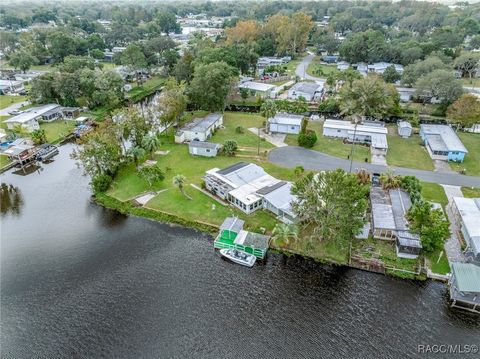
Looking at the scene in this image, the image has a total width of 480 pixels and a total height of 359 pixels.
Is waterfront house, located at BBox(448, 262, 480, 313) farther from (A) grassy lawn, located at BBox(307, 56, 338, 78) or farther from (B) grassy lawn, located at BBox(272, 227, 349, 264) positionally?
(A) grassy lawn, located at BBox(307, 56, 338, 78)

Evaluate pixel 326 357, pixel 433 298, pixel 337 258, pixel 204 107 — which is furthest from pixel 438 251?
pixel 204 107

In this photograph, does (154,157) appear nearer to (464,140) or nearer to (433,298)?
(433,298)

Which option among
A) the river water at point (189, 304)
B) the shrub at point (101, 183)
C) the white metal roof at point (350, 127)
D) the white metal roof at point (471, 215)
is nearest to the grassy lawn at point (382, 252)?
the river water at point (189, 304)

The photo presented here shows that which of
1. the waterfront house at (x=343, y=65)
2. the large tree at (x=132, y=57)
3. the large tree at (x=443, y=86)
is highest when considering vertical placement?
the large tree at (x=132, y=57)

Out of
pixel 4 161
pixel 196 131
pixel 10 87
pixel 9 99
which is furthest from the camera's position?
pixel 10 87

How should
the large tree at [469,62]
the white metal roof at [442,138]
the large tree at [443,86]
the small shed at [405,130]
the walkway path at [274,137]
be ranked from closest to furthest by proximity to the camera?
the white metal roof at [442,138] → the walkway path at [274,137] → the small shed at [405,130] → the large tree at [443,86] → the large tree at [469,62]

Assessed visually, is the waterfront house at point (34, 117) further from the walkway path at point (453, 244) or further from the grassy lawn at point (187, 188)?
the walkway path at point (453, 244)

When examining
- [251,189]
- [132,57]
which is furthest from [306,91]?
[132,57]

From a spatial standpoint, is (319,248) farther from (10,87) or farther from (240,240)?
(10,87)
